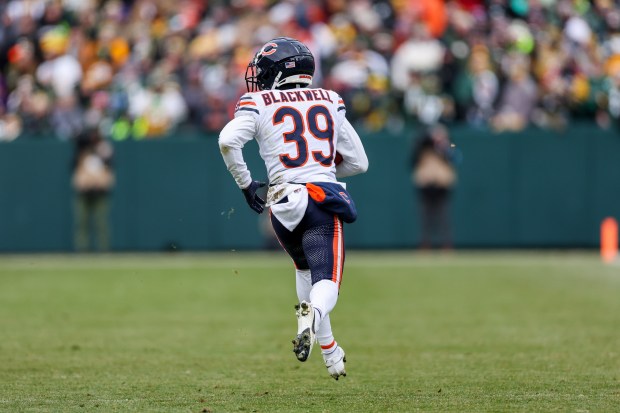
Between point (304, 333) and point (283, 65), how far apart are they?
166 cm

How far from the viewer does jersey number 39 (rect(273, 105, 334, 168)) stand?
6.96 m

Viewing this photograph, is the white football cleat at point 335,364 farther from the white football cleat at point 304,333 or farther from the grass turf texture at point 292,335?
the white football cleat at point 304,333

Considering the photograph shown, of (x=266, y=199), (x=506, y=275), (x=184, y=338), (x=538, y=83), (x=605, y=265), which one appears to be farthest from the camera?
(x=538, y=83)

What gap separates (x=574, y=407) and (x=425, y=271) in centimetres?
989

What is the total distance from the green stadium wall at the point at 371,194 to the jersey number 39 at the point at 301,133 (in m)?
12.2

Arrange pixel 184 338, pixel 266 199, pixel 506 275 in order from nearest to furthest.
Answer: pixel 266 199
pixel 184 338
pixel 506 275

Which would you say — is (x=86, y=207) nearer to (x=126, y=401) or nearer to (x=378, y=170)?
(x=378, y=170)

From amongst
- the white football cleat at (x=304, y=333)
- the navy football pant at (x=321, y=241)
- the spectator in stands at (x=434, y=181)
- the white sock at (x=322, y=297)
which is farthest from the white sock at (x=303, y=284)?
the spectator in stands at (x=434, y=181)

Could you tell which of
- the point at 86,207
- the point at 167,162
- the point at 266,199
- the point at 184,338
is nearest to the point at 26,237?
the point at 86,207

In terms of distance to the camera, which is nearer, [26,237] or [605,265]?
[605,265]

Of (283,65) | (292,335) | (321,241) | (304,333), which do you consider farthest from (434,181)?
(304,333)

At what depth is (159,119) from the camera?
19.7 metres

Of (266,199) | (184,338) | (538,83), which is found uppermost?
(538,83)

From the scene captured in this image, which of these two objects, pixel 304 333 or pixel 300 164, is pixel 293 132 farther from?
pixel 304 333
